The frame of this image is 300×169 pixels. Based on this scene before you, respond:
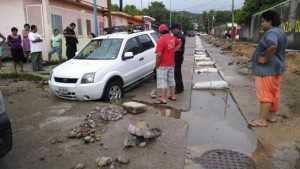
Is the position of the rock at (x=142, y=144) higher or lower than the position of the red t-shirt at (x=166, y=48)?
lower

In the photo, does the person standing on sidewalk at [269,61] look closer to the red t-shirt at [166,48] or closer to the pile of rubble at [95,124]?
the red t-shirt at [166,48]

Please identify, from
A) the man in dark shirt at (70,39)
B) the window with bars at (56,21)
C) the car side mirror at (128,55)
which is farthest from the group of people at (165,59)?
the window with bars at (56,21)

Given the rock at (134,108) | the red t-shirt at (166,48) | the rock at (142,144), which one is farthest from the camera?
the red t-shirt at (166,48)

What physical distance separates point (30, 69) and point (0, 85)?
3.13 metres

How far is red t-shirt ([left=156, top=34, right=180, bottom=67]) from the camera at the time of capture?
7.19m

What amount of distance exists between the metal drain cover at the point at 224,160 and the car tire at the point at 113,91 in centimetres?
340

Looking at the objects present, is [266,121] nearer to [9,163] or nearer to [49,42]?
[9,163]

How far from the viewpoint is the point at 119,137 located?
5422 mm

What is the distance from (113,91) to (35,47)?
18.0ft

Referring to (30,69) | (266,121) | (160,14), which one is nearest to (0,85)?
(30,69)

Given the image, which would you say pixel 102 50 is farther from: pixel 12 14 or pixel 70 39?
pixel 12 14

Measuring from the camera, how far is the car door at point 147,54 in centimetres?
914

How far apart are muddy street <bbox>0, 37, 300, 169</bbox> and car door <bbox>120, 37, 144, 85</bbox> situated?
51 centimetres

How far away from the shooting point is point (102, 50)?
27.9ft
